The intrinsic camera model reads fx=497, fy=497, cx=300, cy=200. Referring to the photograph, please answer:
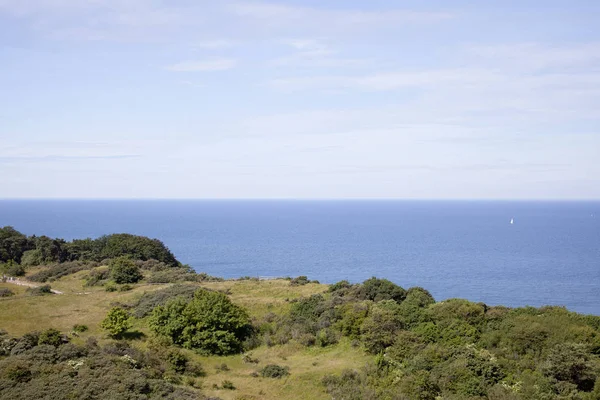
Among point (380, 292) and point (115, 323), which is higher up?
point (380, 292)

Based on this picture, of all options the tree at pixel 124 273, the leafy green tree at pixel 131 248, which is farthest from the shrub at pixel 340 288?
the leafy green tree at pixel 131 248

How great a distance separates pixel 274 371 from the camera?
31.9 m

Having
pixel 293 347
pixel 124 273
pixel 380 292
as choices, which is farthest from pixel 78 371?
pixel 124 273

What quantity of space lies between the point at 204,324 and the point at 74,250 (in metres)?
44.9

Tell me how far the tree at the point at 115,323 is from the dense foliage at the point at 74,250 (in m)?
34.3

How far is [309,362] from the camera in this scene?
111ft

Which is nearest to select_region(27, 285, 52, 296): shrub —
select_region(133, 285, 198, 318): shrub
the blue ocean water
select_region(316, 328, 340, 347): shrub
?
select_region(133, 285, 198, 318): shrub

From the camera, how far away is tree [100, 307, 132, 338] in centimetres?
3650

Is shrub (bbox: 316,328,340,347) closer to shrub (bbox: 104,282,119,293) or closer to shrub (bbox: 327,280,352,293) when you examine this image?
shrub (bbox: 327,280,352,293)

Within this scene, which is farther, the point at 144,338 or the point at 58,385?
the point at 144,338

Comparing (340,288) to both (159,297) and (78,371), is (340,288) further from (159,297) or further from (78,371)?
(78,371)

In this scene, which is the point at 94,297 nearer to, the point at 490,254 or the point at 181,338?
the point at 181,338

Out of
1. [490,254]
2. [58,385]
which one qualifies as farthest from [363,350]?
[490,254]

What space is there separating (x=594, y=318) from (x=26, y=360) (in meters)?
35.8
